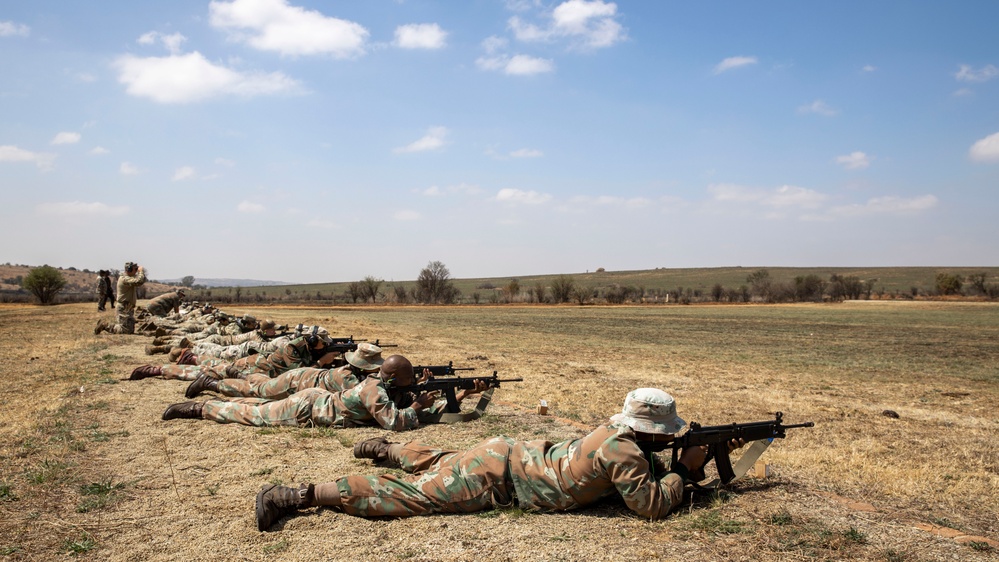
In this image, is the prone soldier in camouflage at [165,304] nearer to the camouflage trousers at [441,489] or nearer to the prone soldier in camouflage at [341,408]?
the prone soldier in camouflage at [341,408]

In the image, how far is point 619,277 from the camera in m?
144

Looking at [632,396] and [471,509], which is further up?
[632,396]

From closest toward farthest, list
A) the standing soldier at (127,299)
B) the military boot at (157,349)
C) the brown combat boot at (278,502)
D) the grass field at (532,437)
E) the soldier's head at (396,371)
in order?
1. the grass field at (532,437)
2. the brown combat boot at (278,502)
3. the soldier's head at (396,371)
4. the military boot at (157,349)
5. the standing soldier at (127,299)

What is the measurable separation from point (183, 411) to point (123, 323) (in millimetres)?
14896

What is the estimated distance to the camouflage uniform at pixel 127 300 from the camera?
19312 millimetres

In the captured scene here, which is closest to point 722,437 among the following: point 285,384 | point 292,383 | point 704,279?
point 292,383

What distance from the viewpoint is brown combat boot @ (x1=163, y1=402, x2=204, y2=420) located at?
8.38 meters

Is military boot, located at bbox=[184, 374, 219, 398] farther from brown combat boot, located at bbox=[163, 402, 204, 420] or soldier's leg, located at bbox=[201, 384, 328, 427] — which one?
soldier's leg, located at bbox=[201, 384, 328, 427]

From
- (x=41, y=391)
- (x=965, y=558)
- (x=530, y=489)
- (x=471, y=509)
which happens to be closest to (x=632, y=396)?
(x=530, y=489)

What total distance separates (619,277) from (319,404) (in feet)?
459

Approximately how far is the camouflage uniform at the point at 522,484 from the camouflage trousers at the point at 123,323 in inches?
761

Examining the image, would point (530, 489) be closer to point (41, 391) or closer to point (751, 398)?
point (751, 398)

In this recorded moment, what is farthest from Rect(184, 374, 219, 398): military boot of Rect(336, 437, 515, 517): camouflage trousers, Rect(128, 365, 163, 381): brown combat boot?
Rect(336, 437, 515, 517): camouflage trousers

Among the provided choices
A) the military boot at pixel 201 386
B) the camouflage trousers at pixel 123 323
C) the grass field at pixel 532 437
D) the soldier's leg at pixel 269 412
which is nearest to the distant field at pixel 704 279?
the camouflage trousers at pixel 123 323
